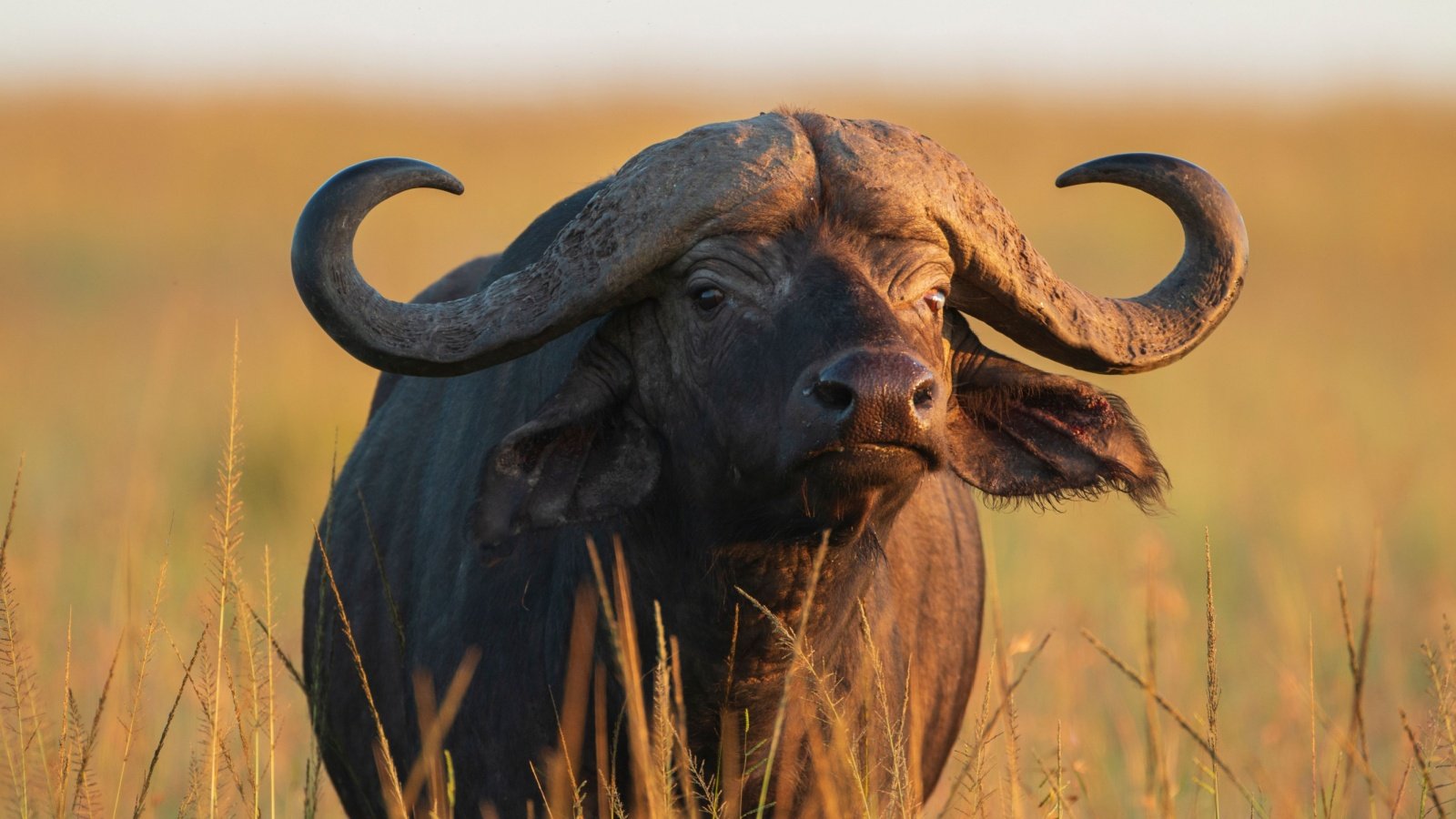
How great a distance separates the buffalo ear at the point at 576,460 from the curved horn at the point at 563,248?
181 millimetres

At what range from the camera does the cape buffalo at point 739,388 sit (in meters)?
3.61

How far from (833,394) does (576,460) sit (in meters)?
0.84

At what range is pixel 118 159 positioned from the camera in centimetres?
2530

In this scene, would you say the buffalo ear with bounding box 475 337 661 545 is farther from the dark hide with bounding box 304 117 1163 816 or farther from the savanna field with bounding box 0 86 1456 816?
the savanna field with bounding box 0 86 1456 816

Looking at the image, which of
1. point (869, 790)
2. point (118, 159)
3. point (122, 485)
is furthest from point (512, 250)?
point (118, 159)

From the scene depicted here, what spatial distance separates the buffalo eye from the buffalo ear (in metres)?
0.29

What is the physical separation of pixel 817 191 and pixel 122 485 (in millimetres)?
8238

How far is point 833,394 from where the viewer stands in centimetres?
332

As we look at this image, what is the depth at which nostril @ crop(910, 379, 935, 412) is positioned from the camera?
3.33 metres

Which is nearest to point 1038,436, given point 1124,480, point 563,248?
point 1124,480

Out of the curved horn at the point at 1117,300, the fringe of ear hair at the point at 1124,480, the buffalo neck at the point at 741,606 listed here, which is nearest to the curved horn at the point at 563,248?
the curved horn at the point at 1117,300

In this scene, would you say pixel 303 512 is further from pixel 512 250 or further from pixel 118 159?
pixel 118 159

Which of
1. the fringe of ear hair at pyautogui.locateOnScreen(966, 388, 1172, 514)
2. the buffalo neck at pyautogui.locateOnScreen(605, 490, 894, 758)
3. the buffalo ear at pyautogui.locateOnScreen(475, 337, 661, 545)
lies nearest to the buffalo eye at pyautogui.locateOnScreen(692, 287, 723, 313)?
the buffalo ear at pyautogui.locateOnScreen(475, 337, 661, 545)

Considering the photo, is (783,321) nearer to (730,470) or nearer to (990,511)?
(730,470)
